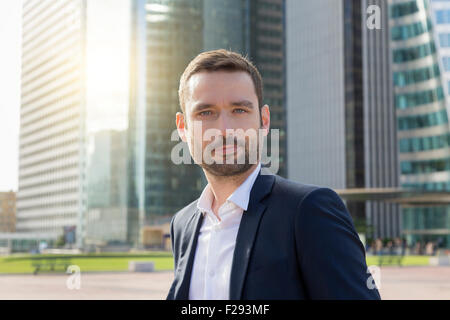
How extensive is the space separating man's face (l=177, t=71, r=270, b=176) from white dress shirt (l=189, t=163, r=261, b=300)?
0.13 metres

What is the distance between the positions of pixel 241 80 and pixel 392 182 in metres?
99.2

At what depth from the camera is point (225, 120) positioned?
2551 millimetres

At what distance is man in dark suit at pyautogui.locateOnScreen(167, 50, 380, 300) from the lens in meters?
2.28

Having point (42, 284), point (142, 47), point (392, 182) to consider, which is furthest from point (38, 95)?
point (42, 284)

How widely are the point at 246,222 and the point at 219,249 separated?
0.19m

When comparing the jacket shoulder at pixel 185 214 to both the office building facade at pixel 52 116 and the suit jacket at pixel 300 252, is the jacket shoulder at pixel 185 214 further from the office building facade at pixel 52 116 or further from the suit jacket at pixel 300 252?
the office building facade at pixel 52 116

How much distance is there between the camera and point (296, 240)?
232 centimetres

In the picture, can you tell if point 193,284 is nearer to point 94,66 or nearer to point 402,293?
point 402,293

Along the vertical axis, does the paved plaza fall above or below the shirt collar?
below

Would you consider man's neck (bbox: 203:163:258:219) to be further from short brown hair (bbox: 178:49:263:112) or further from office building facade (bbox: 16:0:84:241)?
office building facade (bbox: 16:0:84:241)

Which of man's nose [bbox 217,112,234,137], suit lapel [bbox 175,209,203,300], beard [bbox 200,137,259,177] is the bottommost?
suit lapel [bbox 175,209,203,300]

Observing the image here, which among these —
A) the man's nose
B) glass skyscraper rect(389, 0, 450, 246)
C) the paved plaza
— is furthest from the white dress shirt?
glass skyscraper rect(389, 0, 450, 246)

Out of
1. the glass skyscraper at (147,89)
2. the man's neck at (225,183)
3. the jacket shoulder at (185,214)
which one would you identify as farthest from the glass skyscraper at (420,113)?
the man's neck at (225,183)

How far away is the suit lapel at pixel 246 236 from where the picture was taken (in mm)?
2365
